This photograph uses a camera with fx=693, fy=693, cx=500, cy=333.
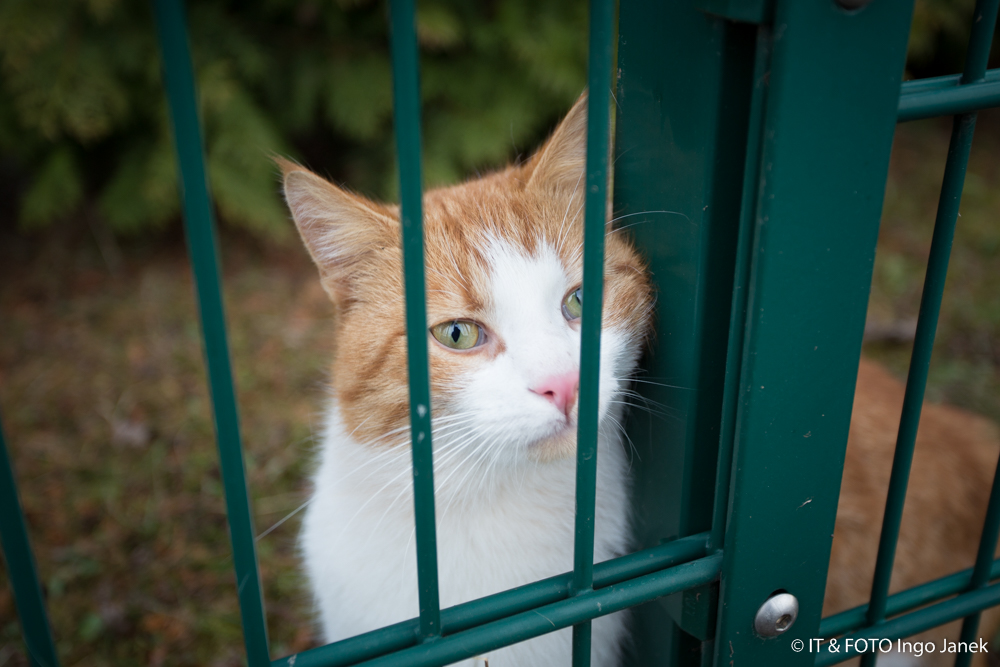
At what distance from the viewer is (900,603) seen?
105 cm

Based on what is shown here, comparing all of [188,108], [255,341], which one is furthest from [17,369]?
[188,108]

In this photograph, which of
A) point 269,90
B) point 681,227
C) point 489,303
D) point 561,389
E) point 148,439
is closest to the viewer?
point 681,227

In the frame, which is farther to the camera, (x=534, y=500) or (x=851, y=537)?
(x=851, y=537)

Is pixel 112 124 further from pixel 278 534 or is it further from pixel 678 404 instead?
pixel 678 404

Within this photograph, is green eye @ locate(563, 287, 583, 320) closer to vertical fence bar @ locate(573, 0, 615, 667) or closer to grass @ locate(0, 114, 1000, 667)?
vertical fence bar @ locate(573, 0, 615, 667)

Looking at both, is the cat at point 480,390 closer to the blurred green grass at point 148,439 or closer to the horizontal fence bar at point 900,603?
the horizontal fence bar at point 900,603

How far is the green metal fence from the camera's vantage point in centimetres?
69

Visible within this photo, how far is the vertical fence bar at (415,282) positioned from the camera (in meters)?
0.63

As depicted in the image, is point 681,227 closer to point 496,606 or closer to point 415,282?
point 415,282

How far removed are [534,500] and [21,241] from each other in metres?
3.84

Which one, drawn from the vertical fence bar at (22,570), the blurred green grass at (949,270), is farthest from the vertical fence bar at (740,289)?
the blurred green grass at (949,270)

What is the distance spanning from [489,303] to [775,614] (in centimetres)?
61

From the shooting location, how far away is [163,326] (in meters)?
3.28

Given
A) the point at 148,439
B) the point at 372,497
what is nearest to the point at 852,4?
the point at 372,497
